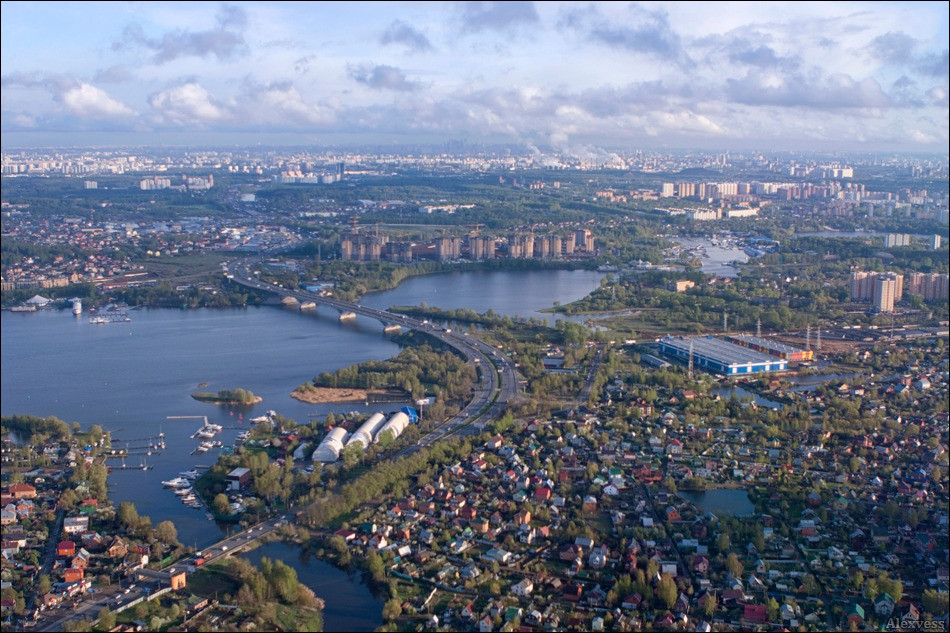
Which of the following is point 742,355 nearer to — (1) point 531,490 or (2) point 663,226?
(1) point 531,490

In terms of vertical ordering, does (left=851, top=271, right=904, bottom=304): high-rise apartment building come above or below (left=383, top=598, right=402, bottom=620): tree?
above

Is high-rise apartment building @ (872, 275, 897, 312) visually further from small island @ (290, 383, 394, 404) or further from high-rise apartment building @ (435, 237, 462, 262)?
high-rise apartment building @ (435, 237, 462, 262)

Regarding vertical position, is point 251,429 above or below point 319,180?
below

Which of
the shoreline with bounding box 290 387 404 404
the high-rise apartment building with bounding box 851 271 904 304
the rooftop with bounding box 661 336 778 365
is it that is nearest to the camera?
the shoreline with bounding box 290 387 404 404

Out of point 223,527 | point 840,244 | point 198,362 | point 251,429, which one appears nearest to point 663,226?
point 840,244

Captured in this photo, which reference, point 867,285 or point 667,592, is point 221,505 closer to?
point 667,592

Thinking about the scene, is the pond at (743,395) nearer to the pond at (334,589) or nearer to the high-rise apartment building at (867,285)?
the pond at (334,589)

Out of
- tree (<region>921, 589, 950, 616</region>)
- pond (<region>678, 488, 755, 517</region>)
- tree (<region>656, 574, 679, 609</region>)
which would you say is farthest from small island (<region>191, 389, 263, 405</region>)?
tree (<region>921, 589, 950, 616</region>)
